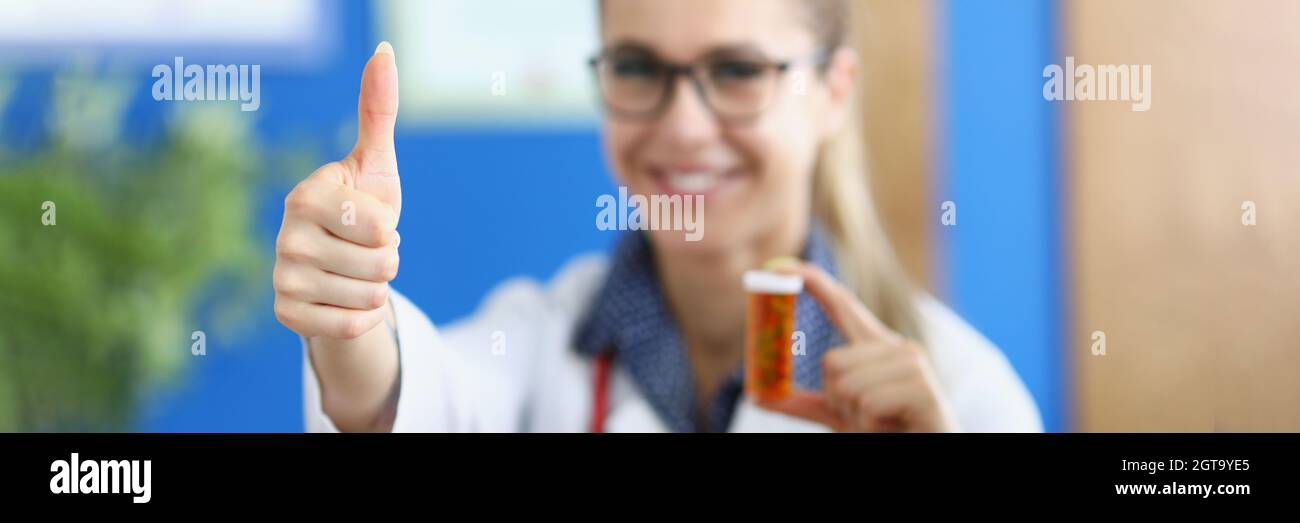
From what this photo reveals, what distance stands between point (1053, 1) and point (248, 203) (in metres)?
1.31

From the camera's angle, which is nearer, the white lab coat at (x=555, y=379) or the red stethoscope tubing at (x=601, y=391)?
the white lab coat at (x=555, y=379)

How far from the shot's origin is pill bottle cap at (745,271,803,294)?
801 mm

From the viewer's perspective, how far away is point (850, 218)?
42.6 inches

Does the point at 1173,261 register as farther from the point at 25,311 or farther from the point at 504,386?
the point at 25,311

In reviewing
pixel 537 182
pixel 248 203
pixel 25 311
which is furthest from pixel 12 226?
pixel 537 182

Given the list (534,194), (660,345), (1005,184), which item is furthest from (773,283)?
(1005,184)

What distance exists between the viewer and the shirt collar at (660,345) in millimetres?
929

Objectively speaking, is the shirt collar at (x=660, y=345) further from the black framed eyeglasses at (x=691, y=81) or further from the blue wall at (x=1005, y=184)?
the blue wall at (x=1005, y=184)

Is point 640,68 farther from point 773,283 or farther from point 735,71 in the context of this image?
point 773,283

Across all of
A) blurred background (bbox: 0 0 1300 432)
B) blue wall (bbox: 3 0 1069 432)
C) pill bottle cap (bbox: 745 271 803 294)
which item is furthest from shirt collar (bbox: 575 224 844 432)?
blue wall (bbox: 3 0 1069 432)

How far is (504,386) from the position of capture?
36.6 inches

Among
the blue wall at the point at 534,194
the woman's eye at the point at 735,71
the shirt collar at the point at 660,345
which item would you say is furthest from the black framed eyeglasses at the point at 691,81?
the blue wall at the point at 534,194

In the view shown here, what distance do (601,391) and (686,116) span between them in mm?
269
